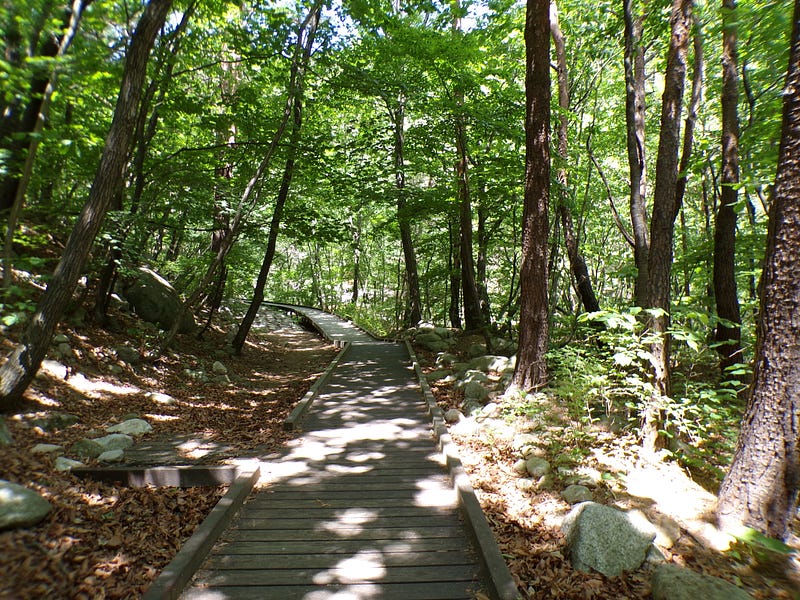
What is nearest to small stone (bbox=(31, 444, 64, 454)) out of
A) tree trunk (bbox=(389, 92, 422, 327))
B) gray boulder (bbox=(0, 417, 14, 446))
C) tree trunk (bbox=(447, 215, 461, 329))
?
gray boulder (bbox=(0, 417, 14, 446))

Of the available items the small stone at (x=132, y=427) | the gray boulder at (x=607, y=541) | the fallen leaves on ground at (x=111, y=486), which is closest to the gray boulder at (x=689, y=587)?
the gray boulder at (x=607, y=541)

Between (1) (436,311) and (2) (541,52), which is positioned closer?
(2) (541,52)

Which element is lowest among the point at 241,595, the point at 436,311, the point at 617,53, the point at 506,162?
the point at 241,595

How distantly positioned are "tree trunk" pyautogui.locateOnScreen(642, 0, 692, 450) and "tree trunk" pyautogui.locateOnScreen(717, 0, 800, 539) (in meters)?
1.50

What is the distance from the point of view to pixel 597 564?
3.08 m

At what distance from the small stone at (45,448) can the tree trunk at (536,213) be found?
5621mm

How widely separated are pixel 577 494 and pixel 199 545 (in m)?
3.17

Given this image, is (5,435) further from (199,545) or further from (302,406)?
(302,406)

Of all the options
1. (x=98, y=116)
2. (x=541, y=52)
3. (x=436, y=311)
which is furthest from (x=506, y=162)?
(x=436, y=311)

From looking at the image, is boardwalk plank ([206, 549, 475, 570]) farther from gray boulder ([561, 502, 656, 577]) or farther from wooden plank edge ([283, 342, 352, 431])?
wooden plank edge ([283, 342, 352, 431])

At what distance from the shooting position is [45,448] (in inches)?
176

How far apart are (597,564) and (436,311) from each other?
70.7 ft

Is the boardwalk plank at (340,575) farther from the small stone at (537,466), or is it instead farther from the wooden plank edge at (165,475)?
the small stone at (537,466)

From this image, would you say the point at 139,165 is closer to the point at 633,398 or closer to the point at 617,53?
the point at 633,398
